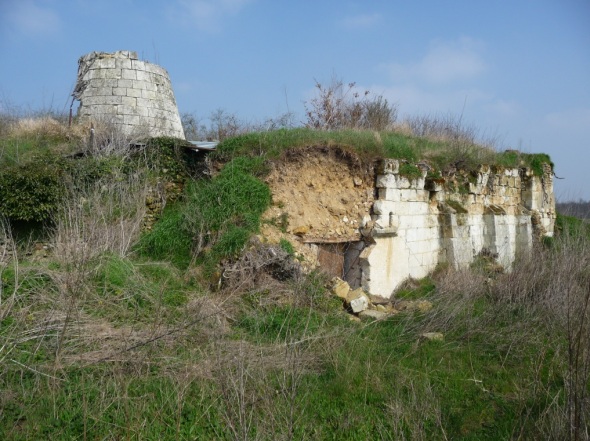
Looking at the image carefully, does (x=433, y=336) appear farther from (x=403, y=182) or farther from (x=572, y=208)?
(x=572, y=208)

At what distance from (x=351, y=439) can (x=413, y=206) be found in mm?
5830

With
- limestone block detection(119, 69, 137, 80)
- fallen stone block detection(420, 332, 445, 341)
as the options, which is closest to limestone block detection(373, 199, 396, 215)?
fallen stone block detection(420, 332, 445, 341)

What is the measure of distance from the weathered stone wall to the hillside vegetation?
411 millimetres

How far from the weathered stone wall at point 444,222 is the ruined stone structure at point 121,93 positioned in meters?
5.47

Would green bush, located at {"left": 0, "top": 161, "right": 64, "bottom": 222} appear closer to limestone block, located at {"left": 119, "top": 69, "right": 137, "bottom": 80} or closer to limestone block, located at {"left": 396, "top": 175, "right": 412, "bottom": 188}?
limestone block, located at {"left": 119, "top": 69, "right": 137, "bottom": 80}

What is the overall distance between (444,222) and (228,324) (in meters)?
5.58

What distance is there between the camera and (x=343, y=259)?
29.2 feet

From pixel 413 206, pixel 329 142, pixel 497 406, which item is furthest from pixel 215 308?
pixel 413 206

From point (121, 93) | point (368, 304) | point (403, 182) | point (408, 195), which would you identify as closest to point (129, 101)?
point (121, 93)

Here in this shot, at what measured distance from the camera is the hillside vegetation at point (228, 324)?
4.19 m

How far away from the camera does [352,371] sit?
525 centimetres

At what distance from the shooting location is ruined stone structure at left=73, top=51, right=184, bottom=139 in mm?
11461

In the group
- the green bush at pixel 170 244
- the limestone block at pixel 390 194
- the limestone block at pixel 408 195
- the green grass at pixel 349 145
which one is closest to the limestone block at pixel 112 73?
the green grass at pixel 349 145

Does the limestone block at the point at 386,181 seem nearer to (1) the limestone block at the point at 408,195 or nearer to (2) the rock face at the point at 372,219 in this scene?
(2) the rock face at the point at 372,219
